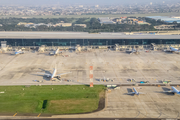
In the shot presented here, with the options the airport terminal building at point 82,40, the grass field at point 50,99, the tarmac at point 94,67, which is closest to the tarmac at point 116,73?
the tarmac at point 94,67

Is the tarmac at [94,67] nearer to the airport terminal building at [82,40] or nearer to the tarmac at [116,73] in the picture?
the tarmac at [116,73]

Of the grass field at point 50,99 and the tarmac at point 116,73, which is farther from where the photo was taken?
the grass field at point 50,99

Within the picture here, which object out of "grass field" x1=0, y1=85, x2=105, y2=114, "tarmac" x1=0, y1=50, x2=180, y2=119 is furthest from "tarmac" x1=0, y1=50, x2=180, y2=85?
"grass field" x1=0, y1=85, x2=105, y2=114

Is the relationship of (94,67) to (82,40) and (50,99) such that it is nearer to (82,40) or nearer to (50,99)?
(50,99)

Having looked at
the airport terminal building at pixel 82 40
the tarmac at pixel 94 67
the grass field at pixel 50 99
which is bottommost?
the grass field at pixel 50 99

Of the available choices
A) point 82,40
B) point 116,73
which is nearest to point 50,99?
point 116,73

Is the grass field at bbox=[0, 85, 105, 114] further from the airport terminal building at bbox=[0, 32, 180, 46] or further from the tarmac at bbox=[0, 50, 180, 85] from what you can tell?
the airport terminal building at bbox=[0, 32, 180, 46]
